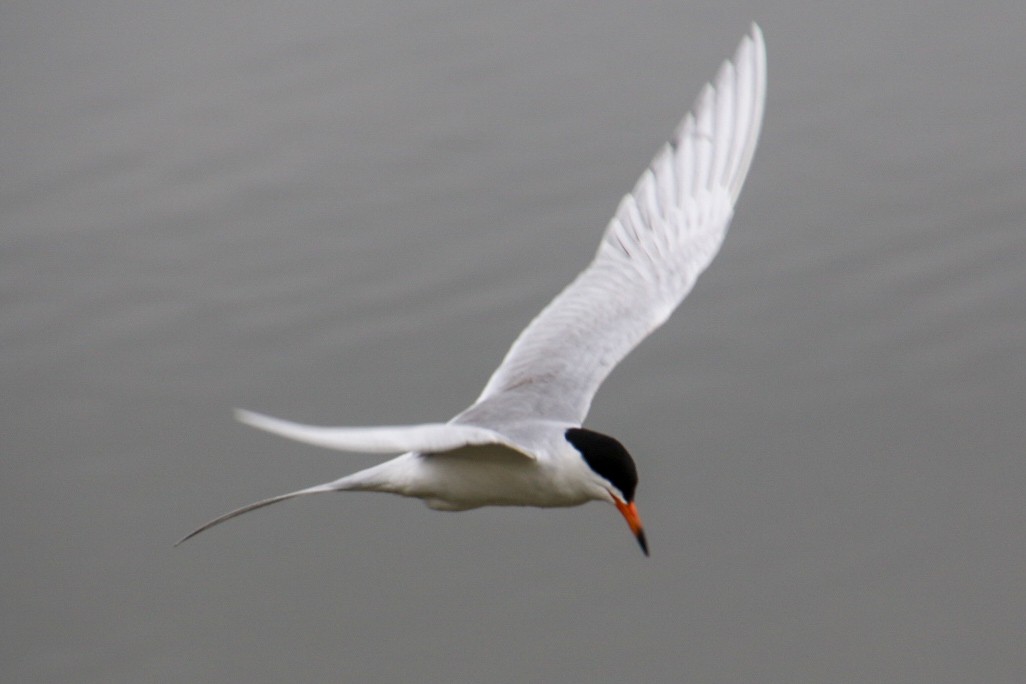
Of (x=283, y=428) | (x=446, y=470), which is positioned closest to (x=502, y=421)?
(x=446, y=470)

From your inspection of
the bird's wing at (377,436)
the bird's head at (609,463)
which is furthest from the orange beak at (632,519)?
the bird's wing at (377,436)

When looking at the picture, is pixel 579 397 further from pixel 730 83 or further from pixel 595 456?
pixel 730 83

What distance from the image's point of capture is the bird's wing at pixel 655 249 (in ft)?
19.6

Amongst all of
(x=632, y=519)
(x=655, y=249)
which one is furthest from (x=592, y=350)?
(x=632, y=519)

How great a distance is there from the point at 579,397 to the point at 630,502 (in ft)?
2.14

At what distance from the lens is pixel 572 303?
20.8 feet

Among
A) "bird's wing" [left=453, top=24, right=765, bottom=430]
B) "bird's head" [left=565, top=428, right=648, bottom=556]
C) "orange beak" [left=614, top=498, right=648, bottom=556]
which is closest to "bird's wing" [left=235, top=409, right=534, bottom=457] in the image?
"bird's head" [left=565, top=428, right=648, bottom=556]

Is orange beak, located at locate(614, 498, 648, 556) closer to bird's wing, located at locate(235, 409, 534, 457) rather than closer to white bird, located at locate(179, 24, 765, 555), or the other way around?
white bird, located at locate(179, 24, 765, 555)

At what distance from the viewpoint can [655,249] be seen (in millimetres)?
6465

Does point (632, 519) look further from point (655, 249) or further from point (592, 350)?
point (655, 249)

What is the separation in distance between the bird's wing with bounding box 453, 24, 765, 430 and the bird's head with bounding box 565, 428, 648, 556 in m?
0.73

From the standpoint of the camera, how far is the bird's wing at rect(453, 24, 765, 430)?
5.96 m

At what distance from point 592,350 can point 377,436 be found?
2318 mm

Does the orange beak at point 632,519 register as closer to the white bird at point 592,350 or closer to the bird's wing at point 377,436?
the white bird at point 592,350
